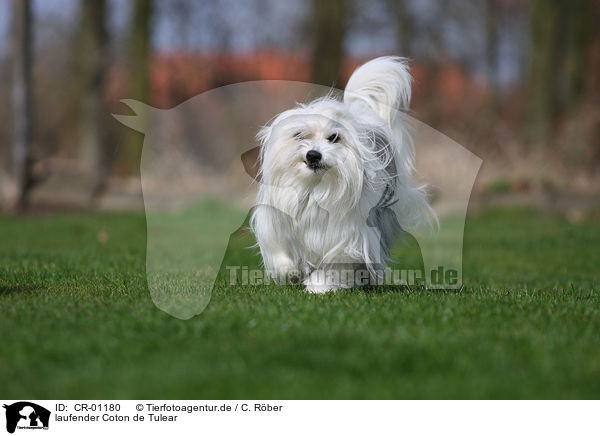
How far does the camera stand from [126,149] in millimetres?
16531

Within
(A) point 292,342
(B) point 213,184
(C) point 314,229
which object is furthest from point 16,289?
(B) point 213,184

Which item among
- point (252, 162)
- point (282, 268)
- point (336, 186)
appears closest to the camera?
A: point (336, 186)

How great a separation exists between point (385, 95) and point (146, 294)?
2.28 m

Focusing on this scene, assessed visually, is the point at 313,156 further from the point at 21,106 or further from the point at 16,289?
the point at 21,106

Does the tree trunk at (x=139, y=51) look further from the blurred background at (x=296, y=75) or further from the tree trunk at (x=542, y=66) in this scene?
the tree trunk at (x=542, y=66)

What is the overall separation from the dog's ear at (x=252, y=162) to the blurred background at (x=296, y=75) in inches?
329

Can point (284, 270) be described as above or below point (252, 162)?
below

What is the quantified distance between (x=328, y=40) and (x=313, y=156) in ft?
33.2

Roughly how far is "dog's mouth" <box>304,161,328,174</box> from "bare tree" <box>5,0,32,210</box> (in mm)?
9954

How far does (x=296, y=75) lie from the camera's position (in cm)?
2205

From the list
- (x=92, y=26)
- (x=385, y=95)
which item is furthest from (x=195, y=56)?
(x=385, y=95)

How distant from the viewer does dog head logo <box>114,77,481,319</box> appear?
486 centimetres

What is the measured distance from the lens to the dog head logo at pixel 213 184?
4.86 metres
